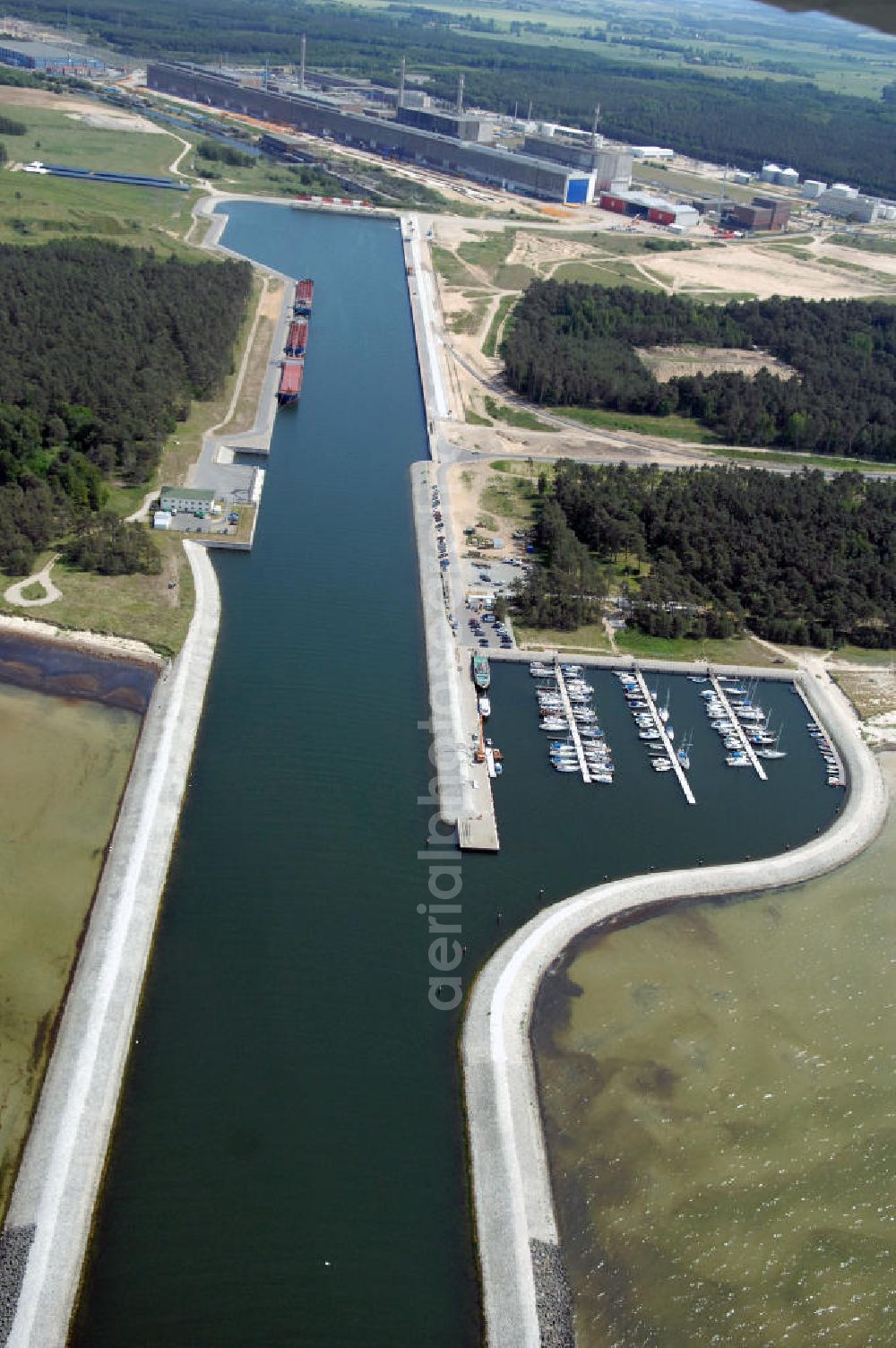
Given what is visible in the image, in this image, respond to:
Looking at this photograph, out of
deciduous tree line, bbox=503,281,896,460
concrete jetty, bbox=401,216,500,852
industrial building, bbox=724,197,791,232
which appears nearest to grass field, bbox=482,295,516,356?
deciduous tree line, bbox=503,281,896,460

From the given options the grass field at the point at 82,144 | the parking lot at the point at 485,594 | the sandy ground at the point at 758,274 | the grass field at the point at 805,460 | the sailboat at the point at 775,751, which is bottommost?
the sailboat at the point at 775,751

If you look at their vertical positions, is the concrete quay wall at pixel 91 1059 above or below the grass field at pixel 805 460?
below

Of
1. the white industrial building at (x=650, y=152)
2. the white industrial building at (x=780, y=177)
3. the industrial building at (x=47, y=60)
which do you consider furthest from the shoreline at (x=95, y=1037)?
the industrial building at (x=47, y=60)

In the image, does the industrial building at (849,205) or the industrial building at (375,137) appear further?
the industrial building at (849,205)

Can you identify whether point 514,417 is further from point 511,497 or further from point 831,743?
point 831,743

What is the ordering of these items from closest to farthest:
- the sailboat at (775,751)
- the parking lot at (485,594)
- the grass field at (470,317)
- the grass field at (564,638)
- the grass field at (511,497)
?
the sailboat at (775,751) → the parking lot at (485,594) → the grass field at (564,638) → the grass field at (511,497) → the grass field at (470,317)

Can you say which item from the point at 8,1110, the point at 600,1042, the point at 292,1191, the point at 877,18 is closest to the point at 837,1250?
the point at 600,1042

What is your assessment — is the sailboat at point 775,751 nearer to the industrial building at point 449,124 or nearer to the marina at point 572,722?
the marina at point 572,722

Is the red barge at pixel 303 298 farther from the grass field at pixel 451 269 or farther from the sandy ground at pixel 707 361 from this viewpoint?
the sandy ground at pixel 707 361

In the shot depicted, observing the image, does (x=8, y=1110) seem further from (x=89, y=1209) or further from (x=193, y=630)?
(x=193, y=630)

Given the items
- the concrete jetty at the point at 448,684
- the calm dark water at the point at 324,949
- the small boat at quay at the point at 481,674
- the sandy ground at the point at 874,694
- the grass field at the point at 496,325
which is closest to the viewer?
the calm dark water at the point at 324,949
